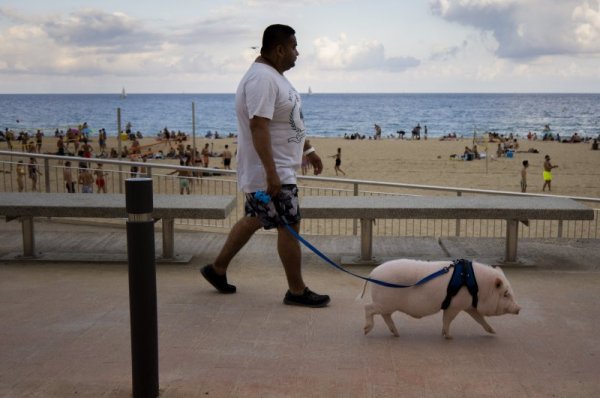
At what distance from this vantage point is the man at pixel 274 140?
5.29 m

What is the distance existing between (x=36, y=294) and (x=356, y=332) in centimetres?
281

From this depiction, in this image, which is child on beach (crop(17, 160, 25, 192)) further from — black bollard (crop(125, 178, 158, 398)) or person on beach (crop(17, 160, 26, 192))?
black bollard (crop(125, 178, 158, 398))

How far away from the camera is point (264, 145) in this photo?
5.28 m

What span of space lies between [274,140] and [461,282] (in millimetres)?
1752

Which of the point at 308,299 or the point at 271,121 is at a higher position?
the point at 271,121

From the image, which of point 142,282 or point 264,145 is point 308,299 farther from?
point 142,282

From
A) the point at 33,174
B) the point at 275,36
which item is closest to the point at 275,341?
the point at 275,36

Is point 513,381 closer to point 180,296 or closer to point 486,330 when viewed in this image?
point 486,330

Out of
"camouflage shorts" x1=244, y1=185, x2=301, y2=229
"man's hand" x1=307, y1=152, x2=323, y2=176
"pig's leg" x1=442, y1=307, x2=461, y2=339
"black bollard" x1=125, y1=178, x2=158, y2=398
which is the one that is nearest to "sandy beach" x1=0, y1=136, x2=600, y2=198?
"man's hand" x1=307, y1=152, x2=323, y2=176

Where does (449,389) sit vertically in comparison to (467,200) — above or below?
below

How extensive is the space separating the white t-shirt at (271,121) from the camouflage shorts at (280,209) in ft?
0.27

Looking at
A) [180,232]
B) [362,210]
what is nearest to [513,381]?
[362,210]

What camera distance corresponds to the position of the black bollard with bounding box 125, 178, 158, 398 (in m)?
3.49

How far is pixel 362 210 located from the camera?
23.5ft
